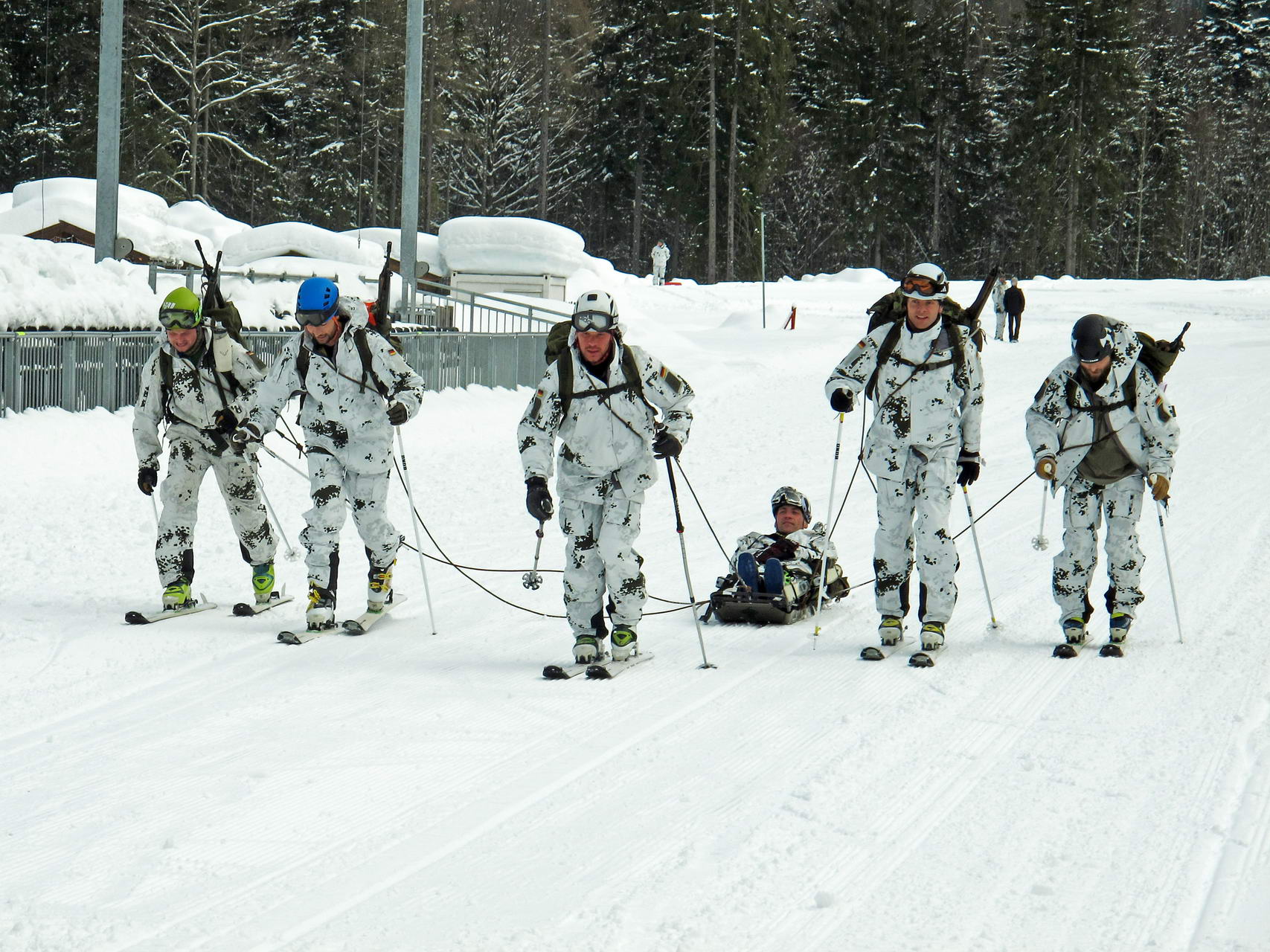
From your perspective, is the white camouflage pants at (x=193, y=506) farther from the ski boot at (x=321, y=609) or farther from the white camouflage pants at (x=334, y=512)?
the ski boot at (x=321, y=609)

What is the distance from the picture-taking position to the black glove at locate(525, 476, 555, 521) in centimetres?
685

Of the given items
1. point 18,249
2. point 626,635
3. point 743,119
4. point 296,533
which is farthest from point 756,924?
point 743,119

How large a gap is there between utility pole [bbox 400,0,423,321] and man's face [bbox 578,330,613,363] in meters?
15.3

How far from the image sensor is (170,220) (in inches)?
1394

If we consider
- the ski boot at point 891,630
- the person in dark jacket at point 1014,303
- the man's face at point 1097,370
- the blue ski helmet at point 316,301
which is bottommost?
the ski boot at point 891,630

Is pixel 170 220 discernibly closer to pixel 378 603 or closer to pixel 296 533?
pixel 296 533

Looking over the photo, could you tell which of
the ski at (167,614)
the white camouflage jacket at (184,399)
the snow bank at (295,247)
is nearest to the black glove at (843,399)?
the white camouflage jacket at (184,399)

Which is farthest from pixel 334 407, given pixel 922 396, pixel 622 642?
pixel 922 396

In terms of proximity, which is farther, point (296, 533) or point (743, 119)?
point (743, 119)

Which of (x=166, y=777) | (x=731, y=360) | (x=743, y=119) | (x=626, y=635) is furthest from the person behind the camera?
(x=743, y=119)

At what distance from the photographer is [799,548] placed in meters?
8.59

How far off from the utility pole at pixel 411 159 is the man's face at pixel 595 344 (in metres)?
15.3

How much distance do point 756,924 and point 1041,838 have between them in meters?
1.21

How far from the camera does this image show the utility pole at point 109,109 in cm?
1664
